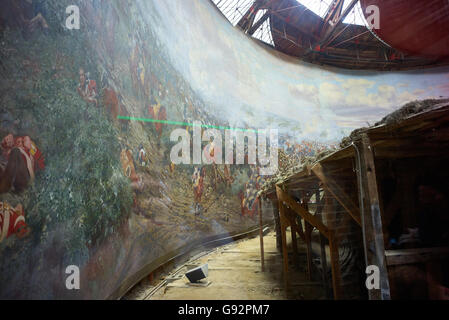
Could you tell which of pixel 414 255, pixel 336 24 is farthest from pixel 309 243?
pixel 336 24

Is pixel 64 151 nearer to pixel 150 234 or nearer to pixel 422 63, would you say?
pixel 150 234

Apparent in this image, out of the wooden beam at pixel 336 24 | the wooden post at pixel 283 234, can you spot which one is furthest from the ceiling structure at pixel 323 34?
the wooden post at pixel 283 234

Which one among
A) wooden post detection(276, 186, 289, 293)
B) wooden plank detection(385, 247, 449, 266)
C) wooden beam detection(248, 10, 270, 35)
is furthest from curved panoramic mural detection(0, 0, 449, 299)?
wooden beam detection(248, 10, 270, 35)

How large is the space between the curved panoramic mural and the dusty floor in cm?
69

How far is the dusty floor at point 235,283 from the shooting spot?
5.24m

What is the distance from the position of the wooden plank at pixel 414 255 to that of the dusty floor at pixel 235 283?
2607 mm

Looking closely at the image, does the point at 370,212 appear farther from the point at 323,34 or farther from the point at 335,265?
the point at 323,34

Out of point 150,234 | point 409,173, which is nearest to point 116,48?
point 150,234

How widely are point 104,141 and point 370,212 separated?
3.86m

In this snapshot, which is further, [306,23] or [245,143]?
[306,23]

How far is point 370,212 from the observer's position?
102 inches

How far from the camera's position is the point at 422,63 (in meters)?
19.5

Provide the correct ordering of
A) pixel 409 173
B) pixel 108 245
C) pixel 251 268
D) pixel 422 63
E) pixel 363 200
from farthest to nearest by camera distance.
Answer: pixel 422 63 → pixel 251 268 → pixel 108 245 → pixel 409 173 → pixel 363 200
